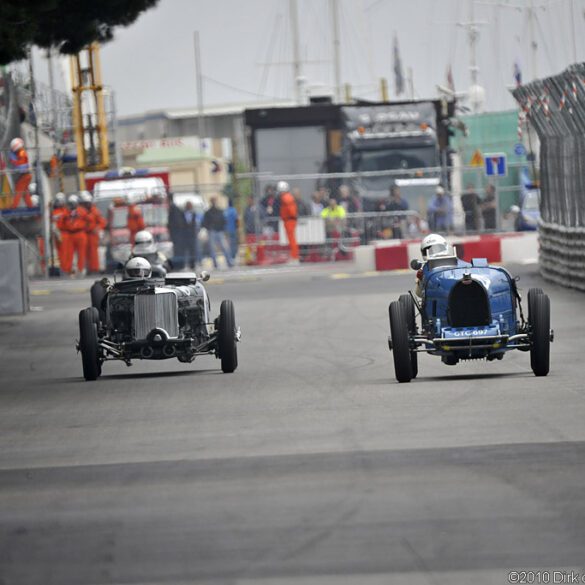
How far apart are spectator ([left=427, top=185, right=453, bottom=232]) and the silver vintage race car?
77.9ft

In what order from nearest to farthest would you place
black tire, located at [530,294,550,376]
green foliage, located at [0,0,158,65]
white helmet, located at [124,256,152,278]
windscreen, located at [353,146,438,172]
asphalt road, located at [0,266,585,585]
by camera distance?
1. asphalt road, located at [0,266,585,585]
2. black tire, located at [530,294,550,376]
3. white helmet, located at [124,256,152,278]
4. green foliage, located at [0,0,158,65]
5. windscreen, located at [353,146,438,172]

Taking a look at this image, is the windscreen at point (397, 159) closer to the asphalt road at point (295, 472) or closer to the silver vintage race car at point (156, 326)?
the asphalt road at point (295, 472)

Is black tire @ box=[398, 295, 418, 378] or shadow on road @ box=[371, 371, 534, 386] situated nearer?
black tire @ box=[398, 295, 418, 378]

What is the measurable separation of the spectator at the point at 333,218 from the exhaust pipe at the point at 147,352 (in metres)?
23.7

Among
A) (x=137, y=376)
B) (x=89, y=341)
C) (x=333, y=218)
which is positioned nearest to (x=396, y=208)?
(x=333, y=218)

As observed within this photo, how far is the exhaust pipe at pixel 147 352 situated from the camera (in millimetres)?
17047

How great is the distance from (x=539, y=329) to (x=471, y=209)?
2679 cm

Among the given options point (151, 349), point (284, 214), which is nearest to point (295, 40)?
point (284, 214)

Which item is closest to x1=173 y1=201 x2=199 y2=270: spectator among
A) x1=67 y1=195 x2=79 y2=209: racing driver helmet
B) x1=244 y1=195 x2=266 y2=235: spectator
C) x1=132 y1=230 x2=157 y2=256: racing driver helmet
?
x1=244 y1=195 x2=266 y2=235: spectator

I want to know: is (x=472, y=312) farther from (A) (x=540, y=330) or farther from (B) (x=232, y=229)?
(B) (x=232, y=229)

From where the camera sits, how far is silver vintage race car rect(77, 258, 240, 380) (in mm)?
16891

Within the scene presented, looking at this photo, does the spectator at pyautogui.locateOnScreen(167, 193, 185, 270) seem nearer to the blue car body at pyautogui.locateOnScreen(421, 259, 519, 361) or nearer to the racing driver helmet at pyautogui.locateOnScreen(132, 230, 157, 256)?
the racing driver helmet at pyautogui.locateOnScreen(132, 230, 157, 256)

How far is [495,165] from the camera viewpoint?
40.9 m

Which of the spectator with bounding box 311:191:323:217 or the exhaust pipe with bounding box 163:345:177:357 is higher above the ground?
the spectator with bounding box 311:191:323:217
